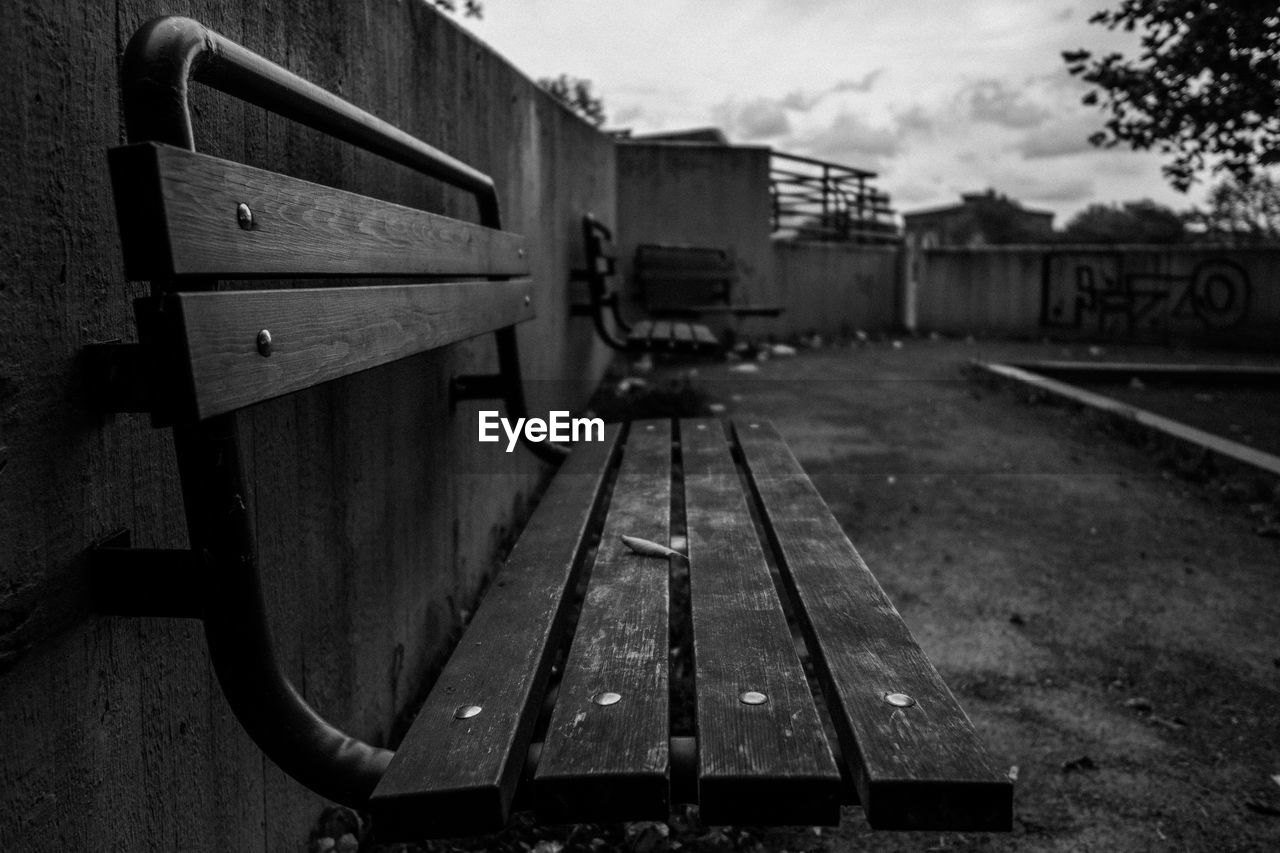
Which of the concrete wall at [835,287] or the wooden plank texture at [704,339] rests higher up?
the concrete wall at [835,287]

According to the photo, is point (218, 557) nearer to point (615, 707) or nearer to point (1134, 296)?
point (615, 707)

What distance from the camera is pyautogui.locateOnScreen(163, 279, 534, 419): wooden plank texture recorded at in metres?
0.89

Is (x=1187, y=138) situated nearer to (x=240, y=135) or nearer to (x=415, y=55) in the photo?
(x=415, y=55)

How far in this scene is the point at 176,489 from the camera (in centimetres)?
114

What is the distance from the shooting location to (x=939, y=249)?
1275 cm

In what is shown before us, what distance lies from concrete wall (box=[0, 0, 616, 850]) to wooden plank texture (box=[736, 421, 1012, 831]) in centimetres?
80

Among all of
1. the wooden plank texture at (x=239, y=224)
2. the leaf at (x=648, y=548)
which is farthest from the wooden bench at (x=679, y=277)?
the wooden plank texture at (x=239, y=224)

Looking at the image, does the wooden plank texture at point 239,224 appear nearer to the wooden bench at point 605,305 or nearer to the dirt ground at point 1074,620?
the dirt ground at point 1074,620

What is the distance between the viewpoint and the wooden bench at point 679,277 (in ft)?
30.9

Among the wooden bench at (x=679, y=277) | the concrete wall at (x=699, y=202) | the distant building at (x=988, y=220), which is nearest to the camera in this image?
the wooden bench at (x=679, y=277)

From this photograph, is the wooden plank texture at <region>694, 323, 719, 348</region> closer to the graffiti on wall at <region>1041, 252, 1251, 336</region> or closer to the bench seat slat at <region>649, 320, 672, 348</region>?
the bench seat slat at <region>649, 320, 672, 348</region>

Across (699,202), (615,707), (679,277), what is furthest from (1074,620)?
(699,202)

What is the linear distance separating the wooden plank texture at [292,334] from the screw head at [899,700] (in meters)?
0.82

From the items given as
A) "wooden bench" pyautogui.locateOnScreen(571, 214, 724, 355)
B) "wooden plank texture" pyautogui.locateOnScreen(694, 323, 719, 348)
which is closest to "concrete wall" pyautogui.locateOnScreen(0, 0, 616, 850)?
"wooden bench" pyautogui.locateOnScreen(571, 214, 724, 355)
